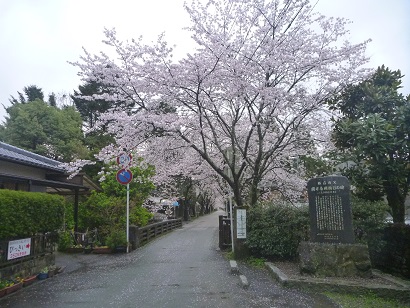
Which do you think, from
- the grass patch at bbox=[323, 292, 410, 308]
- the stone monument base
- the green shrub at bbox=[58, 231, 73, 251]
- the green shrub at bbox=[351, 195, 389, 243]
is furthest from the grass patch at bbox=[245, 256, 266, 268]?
the green shrub at bbox=[58, 231, 73, 251]

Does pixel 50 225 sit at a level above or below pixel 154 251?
above

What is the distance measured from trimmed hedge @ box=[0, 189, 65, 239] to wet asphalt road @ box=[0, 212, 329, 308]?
1.26 metres

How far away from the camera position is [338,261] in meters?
8.06

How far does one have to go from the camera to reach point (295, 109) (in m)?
11.7

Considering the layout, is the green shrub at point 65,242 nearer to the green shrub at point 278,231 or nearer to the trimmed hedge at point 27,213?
the trimmed hedge at point 27,213

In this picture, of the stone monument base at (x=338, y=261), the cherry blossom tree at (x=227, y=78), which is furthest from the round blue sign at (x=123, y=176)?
the stone monument base at (x=338, y=261)

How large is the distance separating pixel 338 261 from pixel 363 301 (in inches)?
66.3

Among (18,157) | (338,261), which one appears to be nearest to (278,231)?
(338,261)

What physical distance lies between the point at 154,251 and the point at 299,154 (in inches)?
284

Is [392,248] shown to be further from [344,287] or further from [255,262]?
[344,287]

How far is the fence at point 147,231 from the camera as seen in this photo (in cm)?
1441

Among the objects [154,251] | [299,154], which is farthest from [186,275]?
[299,154]

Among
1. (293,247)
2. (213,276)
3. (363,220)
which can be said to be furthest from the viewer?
(293,247)

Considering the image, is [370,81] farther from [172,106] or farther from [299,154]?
[172,106]
